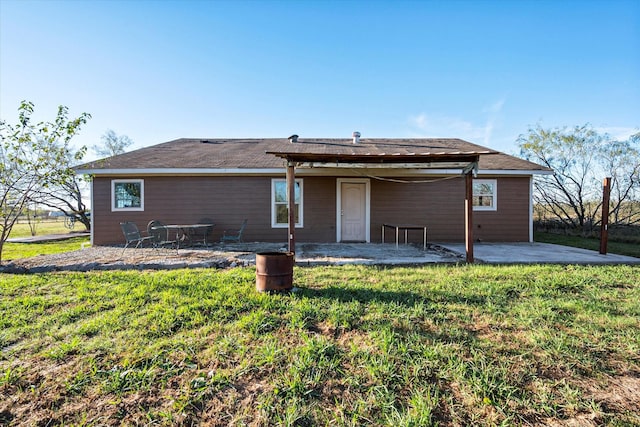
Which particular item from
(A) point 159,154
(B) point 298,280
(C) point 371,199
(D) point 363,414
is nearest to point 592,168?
(C) point 371,199

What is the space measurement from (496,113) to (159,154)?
16726 mm

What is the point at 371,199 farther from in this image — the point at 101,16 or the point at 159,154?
the point at 101,16

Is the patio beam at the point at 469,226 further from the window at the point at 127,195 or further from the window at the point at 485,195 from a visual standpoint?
the window at the point at 127,195

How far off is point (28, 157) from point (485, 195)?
12520 millimetres

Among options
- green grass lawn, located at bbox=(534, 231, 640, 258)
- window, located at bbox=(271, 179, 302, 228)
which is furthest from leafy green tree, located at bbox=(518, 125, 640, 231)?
window, located at bbox=(271, 179, 302, 228)

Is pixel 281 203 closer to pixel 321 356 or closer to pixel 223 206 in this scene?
pixel 223 206

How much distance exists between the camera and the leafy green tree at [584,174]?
1272cm

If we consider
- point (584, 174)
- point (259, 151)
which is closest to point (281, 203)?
point (259, 151)

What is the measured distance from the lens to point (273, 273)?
156 inches

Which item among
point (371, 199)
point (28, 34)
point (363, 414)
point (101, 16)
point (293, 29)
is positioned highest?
point (293, 29)

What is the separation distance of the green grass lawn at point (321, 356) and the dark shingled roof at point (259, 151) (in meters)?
3.86

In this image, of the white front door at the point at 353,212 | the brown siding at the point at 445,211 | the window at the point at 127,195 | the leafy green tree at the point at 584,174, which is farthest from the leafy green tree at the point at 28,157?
the leafy green tree at the point at 584,174

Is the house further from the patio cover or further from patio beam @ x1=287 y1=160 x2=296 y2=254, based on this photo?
patio beam @ x1=287 y1=160 x2=296 y2=254

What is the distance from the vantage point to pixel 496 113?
15461 mm
